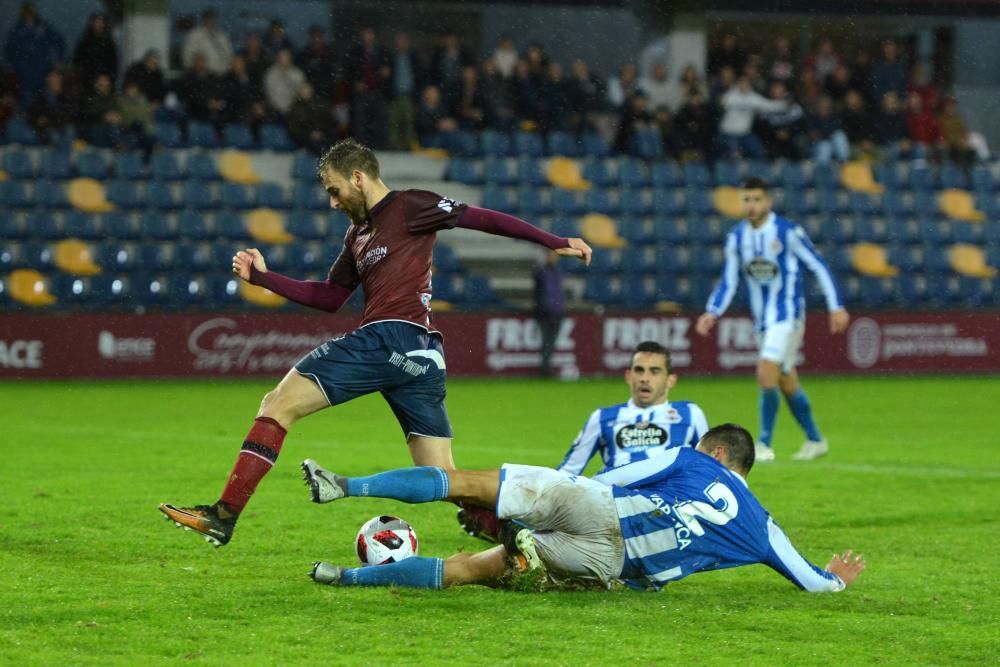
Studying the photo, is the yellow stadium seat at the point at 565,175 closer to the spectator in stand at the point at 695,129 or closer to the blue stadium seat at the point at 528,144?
the blue stadium seat at the point at 528,144

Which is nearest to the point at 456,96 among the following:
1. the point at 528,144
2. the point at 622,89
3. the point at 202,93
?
the point at 528,144

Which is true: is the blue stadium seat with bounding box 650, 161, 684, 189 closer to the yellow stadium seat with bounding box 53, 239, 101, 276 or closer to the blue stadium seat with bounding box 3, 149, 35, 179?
the yellow stadium seat with bounding box 53, 239, 101, 276

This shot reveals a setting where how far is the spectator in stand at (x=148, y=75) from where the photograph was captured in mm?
21109

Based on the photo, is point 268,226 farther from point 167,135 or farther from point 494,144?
point 494,144

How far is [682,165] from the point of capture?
81.1ft

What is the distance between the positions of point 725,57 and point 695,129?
2163 millimetres

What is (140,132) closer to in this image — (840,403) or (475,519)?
(840,403)

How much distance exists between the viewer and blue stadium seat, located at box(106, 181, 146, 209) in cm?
2102

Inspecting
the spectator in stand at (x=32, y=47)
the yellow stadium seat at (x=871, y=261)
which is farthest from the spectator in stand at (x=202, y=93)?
the yellow stadium seat at (x=871, y=261)

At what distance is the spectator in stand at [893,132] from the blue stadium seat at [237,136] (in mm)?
11020

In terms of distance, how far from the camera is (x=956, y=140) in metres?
26.8

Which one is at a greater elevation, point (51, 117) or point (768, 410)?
point (51, 117)

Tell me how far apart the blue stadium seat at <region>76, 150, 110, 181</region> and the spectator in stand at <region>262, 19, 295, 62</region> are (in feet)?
9.46

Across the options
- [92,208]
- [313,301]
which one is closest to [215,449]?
[313,301]
